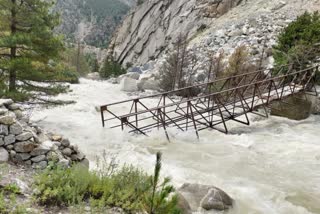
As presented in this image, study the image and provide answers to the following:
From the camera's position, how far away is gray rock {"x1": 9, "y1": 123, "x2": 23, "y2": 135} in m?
6.04

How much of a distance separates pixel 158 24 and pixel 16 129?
50.2 meters

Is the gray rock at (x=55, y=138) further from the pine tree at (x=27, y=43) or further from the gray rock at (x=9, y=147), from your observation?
the pine tree at (x=27, y=43)

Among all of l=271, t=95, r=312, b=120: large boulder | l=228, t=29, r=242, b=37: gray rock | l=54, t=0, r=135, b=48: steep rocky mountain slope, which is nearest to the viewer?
l=271, t=95, r=312, b=120: large boulder

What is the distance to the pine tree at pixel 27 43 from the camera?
1149 centimetres

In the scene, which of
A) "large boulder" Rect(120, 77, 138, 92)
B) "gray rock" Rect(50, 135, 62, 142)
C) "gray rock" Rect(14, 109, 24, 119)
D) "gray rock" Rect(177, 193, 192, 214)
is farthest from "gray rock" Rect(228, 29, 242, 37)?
"gray rock" Rect(177, 193, 192, 214)

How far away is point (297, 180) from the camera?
8.01 m

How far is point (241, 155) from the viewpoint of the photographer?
9.87 meters

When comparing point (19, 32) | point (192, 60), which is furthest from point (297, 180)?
point (192, 60)

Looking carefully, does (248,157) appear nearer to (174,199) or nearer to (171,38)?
(174,199)

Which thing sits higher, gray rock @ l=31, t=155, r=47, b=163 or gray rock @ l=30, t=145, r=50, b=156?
gray rock @ l=30, t=145, r=50, b=156

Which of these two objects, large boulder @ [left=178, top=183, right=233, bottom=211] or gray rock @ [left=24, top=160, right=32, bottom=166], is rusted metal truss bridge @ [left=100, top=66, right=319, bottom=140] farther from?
gray rock @ [left=24, top=160, right=32, bottom=166]

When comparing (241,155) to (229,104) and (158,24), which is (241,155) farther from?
(158,24)

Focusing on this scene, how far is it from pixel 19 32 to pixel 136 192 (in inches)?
365

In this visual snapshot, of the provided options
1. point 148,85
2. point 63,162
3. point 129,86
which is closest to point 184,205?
point 63,162
